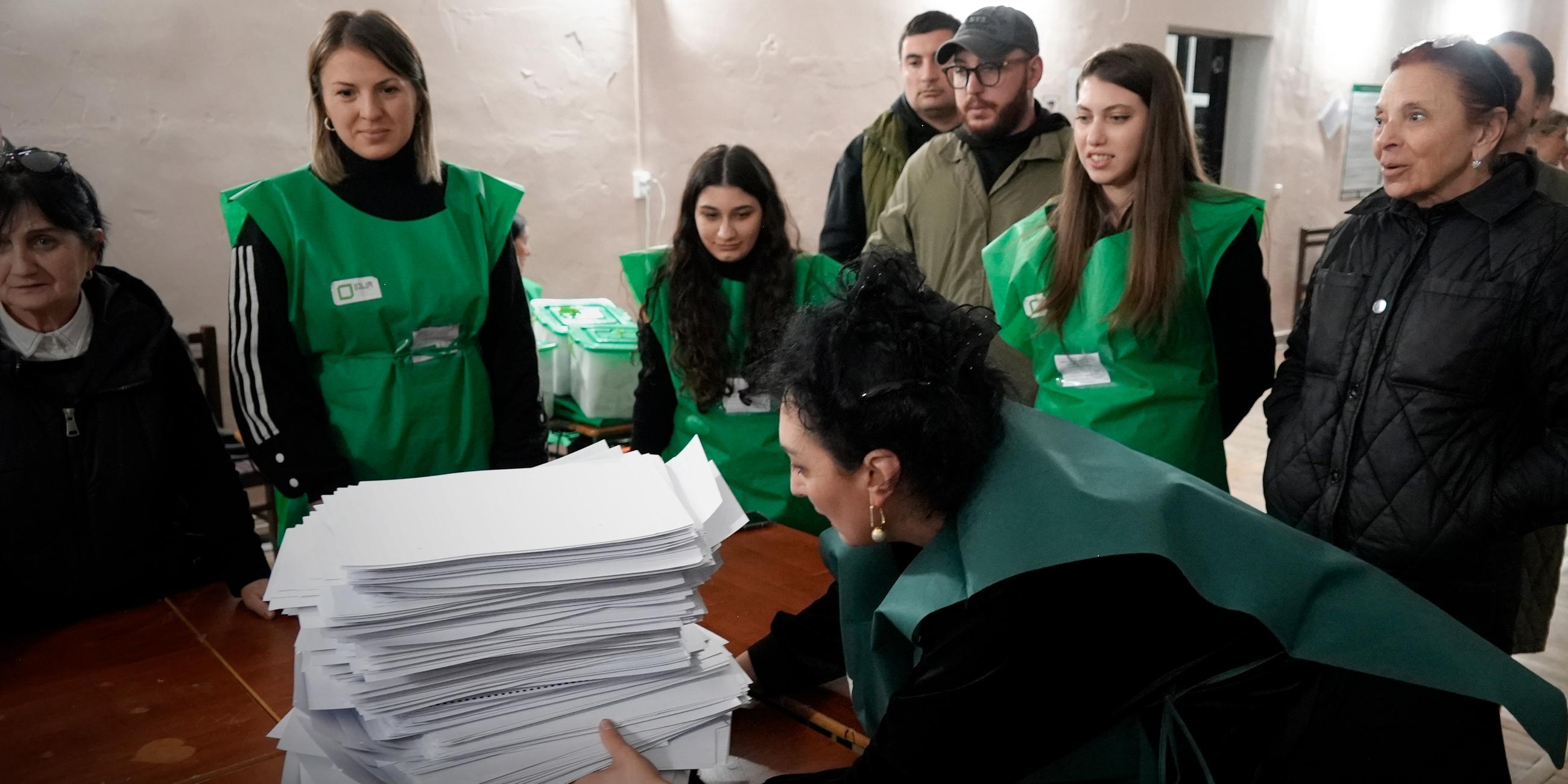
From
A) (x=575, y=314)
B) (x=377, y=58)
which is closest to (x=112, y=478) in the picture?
(x=377, y=58)

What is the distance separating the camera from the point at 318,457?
170 cm

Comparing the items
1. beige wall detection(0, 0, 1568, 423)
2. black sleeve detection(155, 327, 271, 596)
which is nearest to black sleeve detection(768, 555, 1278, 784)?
black sleeve detection(155, 327, 271, 596)

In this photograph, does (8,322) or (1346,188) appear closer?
(8,322)

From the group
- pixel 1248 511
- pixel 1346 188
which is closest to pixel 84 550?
pixel 1248 511

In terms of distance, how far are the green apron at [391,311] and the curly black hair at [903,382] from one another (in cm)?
88

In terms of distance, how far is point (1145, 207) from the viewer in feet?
5.98

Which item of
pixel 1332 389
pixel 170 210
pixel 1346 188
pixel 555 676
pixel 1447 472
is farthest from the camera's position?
pixel 1346 188

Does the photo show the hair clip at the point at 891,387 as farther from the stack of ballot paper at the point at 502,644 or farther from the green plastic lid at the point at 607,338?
the green plastic lid at the point at 607,338

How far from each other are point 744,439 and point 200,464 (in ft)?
3.04

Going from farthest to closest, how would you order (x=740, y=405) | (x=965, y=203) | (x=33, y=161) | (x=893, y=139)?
(x=893, y=139)
(x=965, y=203)
(x=740, y=405)
(x=33, y=161)

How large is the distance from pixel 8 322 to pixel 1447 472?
1.98m

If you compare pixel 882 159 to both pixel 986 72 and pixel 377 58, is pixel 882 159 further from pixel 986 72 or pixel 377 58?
pixel 377 58

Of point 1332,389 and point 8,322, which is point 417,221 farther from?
point 1332,389

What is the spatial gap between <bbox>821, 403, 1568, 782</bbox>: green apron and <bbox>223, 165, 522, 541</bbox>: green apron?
3.26ft
